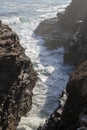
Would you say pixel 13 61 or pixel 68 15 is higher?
pixel 68 15

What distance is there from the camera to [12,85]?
33.0 m

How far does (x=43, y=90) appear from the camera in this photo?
40906 millimetres

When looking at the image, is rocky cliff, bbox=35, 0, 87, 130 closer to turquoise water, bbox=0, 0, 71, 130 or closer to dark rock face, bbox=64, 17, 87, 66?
→ dark rock face, bbox=64, 17, 87, 66

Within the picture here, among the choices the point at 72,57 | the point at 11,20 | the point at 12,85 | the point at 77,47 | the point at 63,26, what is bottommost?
the point at 12,85

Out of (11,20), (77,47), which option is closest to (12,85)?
(77,47)

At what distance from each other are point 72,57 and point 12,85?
17331mm

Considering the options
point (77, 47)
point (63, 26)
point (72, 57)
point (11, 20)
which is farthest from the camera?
point (11, 20)

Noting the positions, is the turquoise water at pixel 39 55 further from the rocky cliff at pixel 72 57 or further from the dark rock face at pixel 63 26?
the rocky cliff at pixel 72 57

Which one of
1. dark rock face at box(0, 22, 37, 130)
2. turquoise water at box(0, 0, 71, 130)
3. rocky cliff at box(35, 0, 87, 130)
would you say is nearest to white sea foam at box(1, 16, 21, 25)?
turquoise water at box(0, 0, 71, 130)

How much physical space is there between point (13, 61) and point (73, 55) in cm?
1666

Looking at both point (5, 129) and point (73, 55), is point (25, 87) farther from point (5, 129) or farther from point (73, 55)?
point (73, 55)

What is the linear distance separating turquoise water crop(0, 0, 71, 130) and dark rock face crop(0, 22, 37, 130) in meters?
1.10

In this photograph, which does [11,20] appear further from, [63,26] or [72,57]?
[72,57]

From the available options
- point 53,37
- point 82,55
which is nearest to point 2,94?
point 82,55
